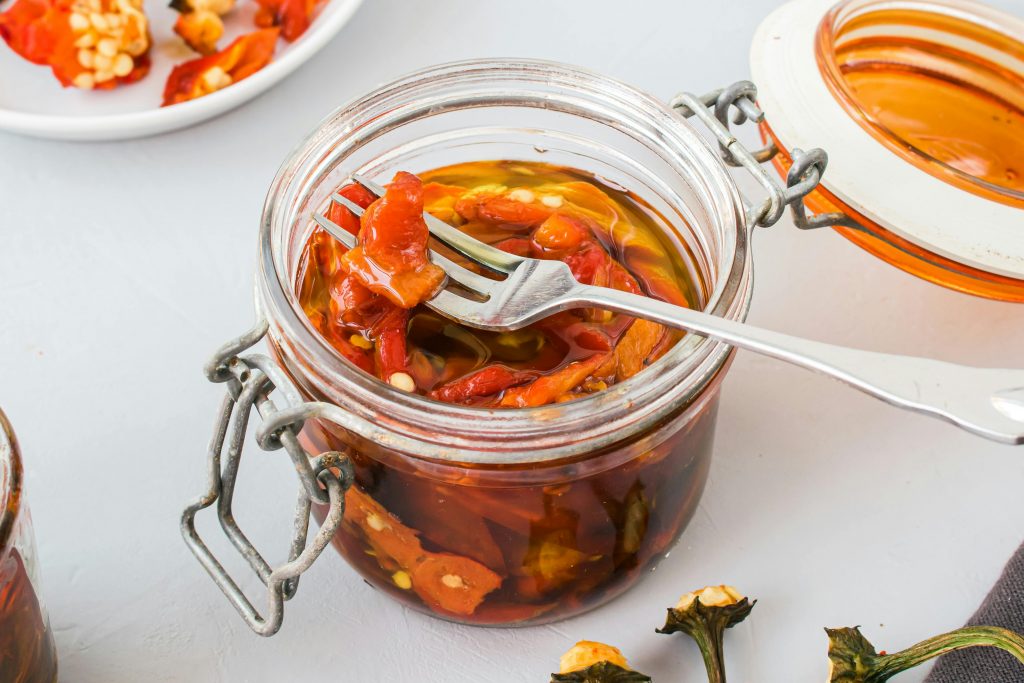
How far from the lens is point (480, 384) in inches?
36.1

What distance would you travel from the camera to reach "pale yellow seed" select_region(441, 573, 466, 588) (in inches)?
38.2

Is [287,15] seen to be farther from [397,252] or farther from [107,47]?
[397,252]

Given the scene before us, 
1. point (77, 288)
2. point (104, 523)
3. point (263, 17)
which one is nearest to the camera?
point (104, 523)

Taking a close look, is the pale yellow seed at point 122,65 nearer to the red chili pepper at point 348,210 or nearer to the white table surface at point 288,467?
the white table surface at point 288,467

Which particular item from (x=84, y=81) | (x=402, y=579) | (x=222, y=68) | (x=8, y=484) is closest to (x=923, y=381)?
(x=402, y=579)

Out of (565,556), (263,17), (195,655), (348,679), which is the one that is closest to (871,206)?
(565,556)

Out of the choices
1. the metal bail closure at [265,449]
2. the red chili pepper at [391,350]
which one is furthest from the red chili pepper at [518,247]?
the metal bail closure at [265,449]

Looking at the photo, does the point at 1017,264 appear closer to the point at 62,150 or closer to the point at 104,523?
the point at 104,523

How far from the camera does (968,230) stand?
116 cm

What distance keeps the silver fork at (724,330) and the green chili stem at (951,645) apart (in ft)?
0.92

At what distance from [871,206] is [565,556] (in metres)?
0.52

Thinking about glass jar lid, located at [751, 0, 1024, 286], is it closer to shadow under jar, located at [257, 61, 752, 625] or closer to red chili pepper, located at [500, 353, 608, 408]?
shadow under jar, located at [257, 61, 752, 625]

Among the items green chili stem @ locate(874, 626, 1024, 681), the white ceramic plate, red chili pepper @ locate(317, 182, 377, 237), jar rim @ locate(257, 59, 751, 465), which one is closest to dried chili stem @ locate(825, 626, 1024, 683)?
green chili stem @ locate(874, 626, 1024, 681)

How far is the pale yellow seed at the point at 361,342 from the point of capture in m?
0.97
